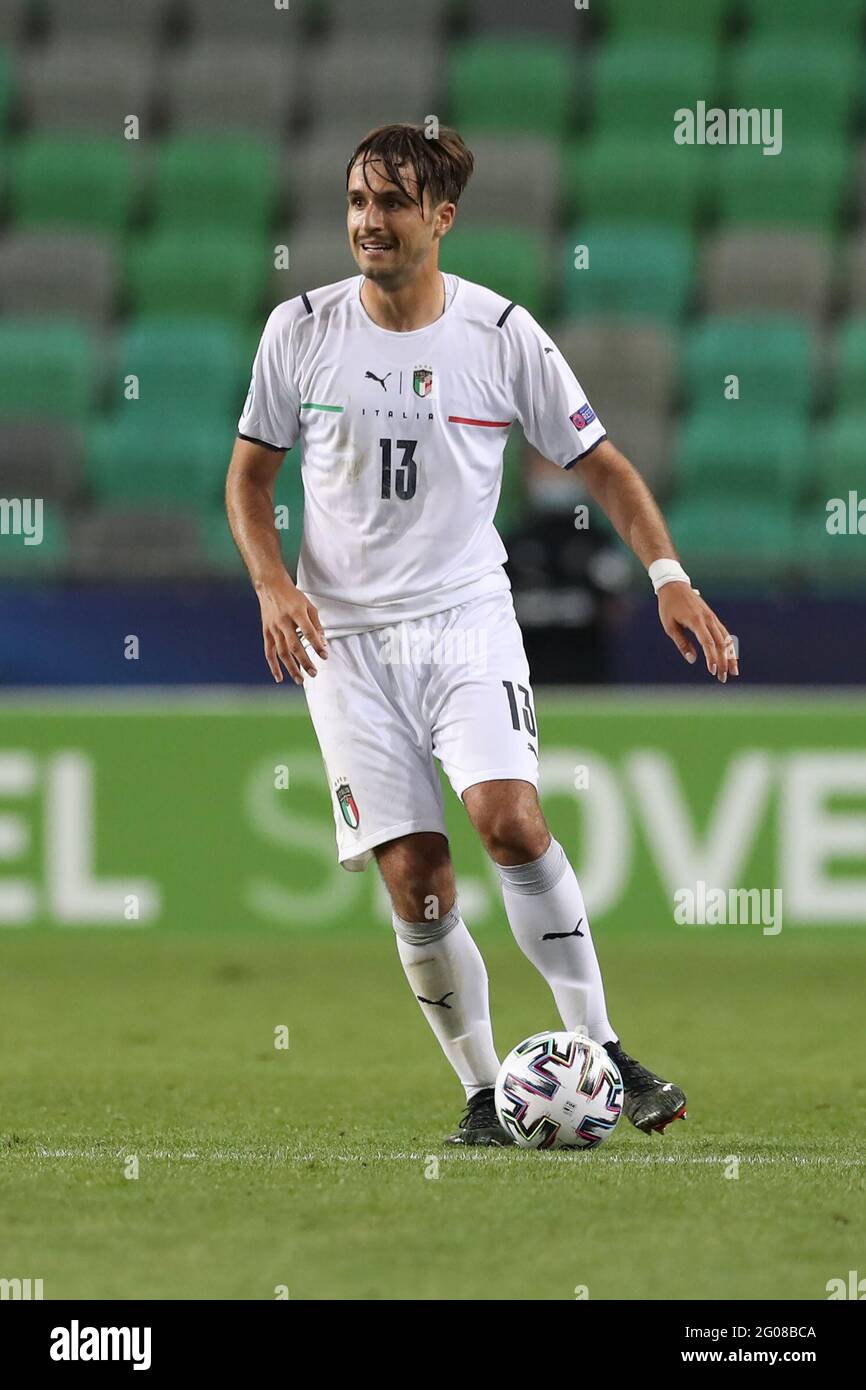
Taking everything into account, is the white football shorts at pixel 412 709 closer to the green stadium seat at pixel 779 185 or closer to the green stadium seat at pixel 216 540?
the green stadium seat at pixel 216 540

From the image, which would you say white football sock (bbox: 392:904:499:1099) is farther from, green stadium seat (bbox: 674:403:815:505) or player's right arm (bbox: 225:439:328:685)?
green stadium seat (bbox: 674:403:815:505)

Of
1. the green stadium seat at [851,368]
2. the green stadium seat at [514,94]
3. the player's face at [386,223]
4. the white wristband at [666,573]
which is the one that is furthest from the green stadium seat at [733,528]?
the player's face at [386,223]

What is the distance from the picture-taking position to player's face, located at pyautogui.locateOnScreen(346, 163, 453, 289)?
498 centimetres

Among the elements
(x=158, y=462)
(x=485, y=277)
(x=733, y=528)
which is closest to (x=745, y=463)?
(x=733, y=528)

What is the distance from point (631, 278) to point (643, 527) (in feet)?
26.7

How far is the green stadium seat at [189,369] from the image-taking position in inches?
491

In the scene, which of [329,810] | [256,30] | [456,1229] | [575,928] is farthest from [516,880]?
[256,30]

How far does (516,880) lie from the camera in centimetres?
509

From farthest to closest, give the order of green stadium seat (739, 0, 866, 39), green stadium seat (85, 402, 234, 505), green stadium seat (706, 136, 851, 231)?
green stadium seat (739, 0, 866, 39) → green stadium seat (706, 136, 851, 231) → green stadium seat (85, 402, 234, 505)

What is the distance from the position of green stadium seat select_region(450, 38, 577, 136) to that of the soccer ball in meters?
10.1

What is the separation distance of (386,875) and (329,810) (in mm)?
3774

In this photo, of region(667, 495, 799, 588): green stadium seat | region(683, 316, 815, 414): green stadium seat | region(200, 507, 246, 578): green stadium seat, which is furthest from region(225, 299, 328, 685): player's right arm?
region(683, 316, 815, 414): green stadium seat

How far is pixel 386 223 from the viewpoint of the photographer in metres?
4.98

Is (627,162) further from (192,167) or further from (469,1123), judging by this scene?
(469,1123)
